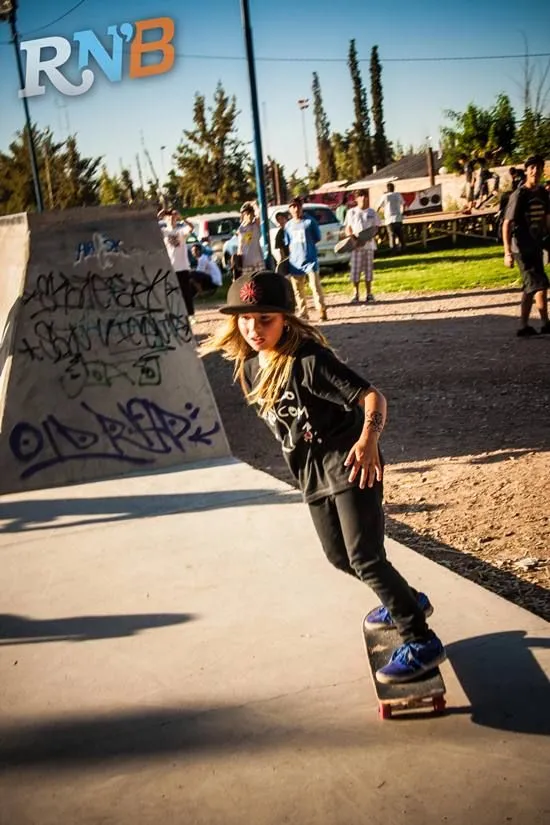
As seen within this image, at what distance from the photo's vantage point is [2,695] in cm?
304

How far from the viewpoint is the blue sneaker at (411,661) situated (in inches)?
105

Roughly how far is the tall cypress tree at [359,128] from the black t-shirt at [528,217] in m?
64.1

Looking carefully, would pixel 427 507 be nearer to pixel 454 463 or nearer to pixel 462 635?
pixel 454 463

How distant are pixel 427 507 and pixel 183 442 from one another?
6.09 ft

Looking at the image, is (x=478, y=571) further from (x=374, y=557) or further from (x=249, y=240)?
(x=249, y=240)

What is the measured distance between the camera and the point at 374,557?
270 centimetres

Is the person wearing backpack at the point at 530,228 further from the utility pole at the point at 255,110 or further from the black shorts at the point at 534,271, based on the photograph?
the utility pole at the point at 255,110

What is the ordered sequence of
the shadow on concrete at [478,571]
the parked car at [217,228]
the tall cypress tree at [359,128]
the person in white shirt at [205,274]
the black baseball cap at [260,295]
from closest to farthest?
the black baseball cap at [260,295] < the shadow on concrete at [478,571] < the person in white shirt at [205,274] < the parked car at [217,228] < the tall cypress tree at [359,128]

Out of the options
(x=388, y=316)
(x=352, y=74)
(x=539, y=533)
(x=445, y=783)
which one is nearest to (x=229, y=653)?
(x=445, y=783)

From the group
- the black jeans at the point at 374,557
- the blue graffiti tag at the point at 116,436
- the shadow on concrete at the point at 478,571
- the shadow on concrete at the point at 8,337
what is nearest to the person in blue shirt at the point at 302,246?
the shadow on concrete at the point at 8,337

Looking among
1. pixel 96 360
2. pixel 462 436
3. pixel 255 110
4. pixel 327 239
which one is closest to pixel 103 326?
pixel 96 360

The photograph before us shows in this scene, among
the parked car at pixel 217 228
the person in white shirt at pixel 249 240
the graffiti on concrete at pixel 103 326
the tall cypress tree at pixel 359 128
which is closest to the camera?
the graffiti on concrete at pixel 103 326

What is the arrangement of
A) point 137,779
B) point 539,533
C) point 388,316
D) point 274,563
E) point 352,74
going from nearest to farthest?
point 137,779 < point 274,563 < point 539,533 < point 388,316 < point 352,74

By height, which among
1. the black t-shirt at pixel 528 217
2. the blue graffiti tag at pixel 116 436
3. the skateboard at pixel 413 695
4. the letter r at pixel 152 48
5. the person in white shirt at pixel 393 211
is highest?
the letter r at pixel 152 48
